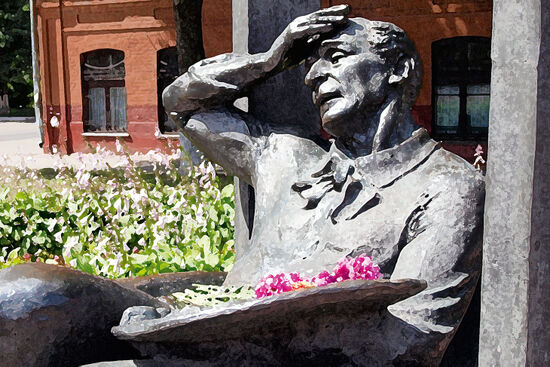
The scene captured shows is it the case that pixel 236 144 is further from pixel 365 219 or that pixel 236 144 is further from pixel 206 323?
pixel 206 323

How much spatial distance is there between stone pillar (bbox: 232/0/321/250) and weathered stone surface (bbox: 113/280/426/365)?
1070 millimetres

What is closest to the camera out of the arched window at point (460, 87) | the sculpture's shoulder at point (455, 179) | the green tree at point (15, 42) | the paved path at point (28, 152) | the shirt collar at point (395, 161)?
the sculpture's shoulder at point (455, 179)

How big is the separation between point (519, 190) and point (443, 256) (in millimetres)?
635

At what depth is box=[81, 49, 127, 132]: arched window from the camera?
17.7 metres

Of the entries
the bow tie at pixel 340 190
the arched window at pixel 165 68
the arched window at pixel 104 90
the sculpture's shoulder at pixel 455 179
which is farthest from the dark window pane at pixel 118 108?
the sculpture's shoulder at pixel 455 179

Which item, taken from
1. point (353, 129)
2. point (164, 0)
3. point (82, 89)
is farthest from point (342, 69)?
point (82, 89)

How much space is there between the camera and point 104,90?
1786 centimetres

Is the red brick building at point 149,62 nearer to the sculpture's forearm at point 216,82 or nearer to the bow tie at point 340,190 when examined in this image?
the sculpture's forearm at point 216,82

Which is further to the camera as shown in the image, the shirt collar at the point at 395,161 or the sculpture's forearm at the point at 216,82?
the sculpture's forearm at the point at 216,82

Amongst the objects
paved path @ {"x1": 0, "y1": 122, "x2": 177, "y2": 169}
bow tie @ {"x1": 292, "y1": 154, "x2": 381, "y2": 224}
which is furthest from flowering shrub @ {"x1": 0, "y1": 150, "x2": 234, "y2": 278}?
bow tie @ {"x1": 292, "y1": 154, "x2": 381, "y2": 224}

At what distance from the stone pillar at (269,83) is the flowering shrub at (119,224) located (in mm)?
1197

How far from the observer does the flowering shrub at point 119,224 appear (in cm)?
532

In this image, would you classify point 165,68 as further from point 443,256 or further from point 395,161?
point 443,256

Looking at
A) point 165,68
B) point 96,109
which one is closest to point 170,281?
point 165,68
